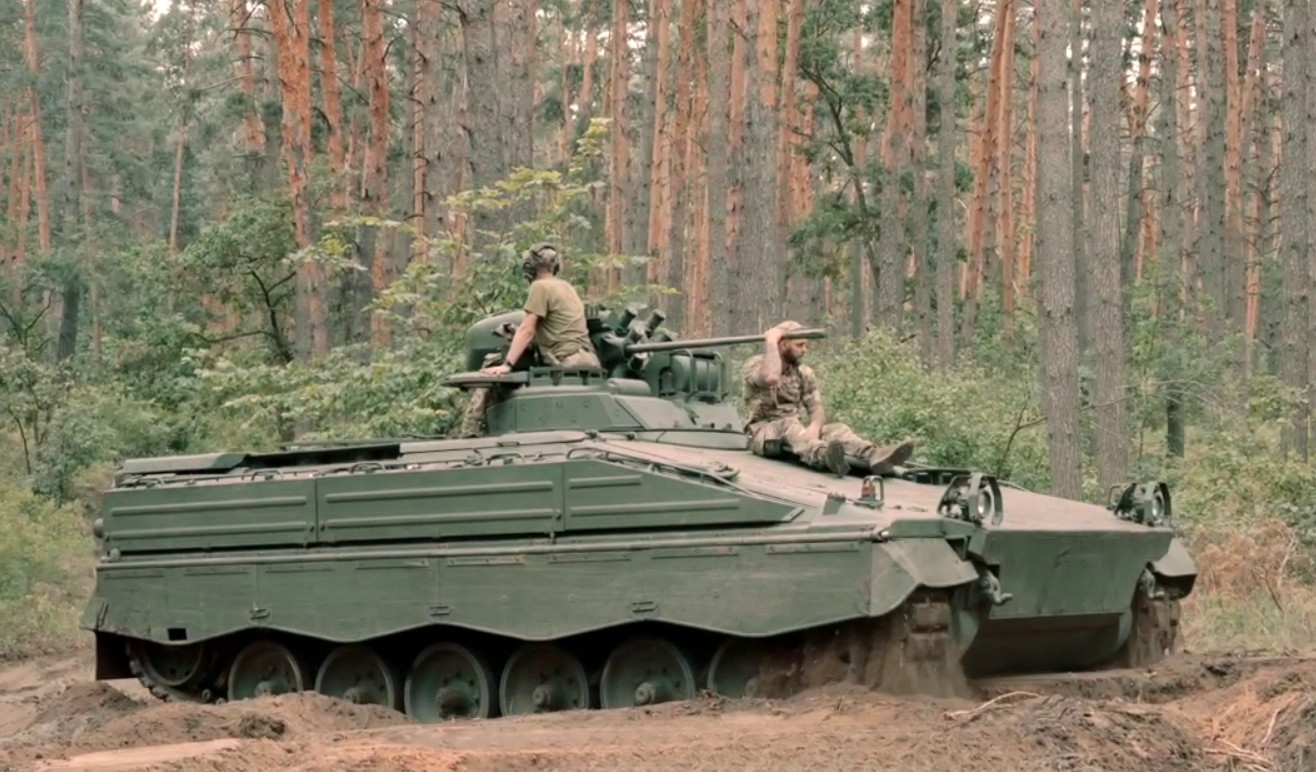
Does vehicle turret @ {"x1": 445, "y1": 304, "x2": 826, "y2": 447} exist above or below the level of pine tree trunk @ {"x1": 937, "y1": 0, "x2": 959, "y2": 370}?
below

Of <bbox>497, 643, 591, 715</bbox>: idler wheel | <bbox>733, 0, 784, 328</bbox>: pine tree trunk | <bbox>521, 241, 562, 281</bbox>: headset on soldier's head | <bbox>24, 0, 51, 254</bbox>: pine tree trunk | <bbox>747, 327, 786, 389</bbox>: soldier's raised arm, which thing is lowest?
<bbox>497, 643, 591, 715</bbox>: idler wheel

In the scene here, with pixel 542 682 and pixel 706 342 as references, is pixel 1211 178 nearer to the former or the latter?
pixel 706 342

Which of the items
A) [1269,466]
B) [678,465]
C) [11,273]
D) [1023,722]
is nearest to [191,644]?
[678,465]

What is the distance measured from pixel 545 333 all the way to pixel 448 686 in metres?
2.60

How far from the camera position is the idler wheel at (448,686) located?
1217cm

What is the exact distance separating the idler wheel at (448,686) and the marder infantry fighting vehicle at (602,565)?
0.06 ft

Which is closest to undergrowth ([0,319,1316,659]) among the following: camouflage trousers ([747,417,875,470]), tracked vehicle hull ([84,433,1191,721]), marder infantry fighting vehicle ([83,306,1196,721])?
marder infantry fighting vehicle ([83,306,1196,721])

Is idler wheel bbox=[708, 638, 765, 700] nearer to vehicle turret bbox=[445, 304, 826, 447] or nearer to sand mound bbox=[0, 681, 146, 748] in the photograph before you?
vehicle turret bbox=[445, 304, 826, 447]

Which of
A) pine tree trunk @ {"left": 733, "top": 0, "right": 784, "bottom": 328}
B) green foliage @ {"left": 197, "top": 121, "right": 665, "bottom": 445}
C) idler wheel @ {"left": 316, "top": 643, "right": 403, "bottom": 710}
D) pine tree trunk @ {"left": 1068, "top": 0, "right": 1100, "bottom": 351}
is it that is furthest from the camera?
pine tree trunk @ {"left": 1068, "top": 0, "right": 1100, "bottom": 351}

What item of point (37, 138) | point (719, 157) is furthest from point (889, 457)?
point (37, 138)

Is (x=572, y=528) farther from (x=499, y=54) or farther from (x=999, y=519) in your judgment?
(x=499, y=54)

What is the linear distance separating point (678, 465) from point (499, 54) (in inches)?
472

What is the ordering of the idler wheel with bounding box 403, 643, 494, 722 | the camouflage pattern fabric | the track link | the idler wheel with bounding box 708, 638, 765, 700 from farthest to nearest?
the camouflage pattern fabric → the idler wheel with bounding box 403, 643, 494, 722 → the idler wheel with bounding box 708, 638, 765, 700 → the track link

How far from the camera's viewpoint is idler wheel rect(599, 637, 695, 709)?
37.1ft
